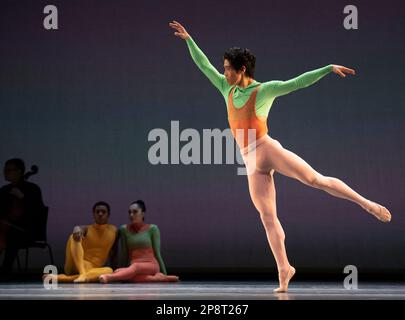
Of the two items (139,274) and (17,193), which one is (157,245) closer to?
(139,274)

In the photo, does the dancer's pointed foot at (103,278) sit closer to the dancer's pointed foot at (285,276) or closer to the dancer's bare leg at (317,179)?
the dancer's pointed foot at (285,276)

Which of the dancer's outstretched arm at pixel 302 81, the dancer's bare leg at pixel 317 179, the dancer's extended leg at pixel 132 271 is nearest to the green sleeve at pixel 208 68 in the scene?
the dancer's outstretched arm at pixel 302 81

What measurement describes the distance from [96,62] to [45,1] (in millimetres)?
741

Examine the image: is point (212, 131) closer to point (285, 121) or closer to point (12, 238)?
point (285, 121)

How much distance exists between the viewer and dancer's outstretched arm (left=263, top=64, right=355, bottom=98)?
4.82 m

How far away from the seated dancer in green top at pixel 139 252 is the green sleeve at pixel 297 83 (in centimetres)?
215

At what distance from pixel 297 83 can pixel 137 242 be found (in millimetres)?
2413

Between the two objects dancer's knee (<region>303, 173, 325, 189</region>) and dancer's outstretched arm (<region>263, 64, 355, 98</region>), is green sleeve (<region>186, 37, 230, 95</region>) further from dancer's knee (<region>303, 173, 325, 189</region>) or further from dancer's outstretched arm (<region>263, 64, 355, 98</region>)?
dancer's knee (<region>303, 173, 325, 189</region>)

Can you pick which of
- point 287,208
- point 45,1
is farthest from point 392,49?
point 45,1

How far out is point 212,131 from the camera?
736 centimetres

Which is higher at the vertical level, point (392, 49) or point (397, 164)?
point (392, 49)

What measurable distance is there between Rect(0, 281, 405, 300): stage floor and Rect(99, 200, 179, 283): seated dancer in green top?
0.22 m

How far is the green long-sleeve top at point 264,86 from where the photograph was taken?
4840 millimetres

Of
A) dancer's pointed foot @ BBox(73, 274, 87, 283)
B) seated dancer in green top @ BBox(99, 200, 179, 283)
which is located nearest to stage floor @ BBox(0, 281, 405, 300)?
seated dancer in green top @ BBox(99, 200, 179, 283)
